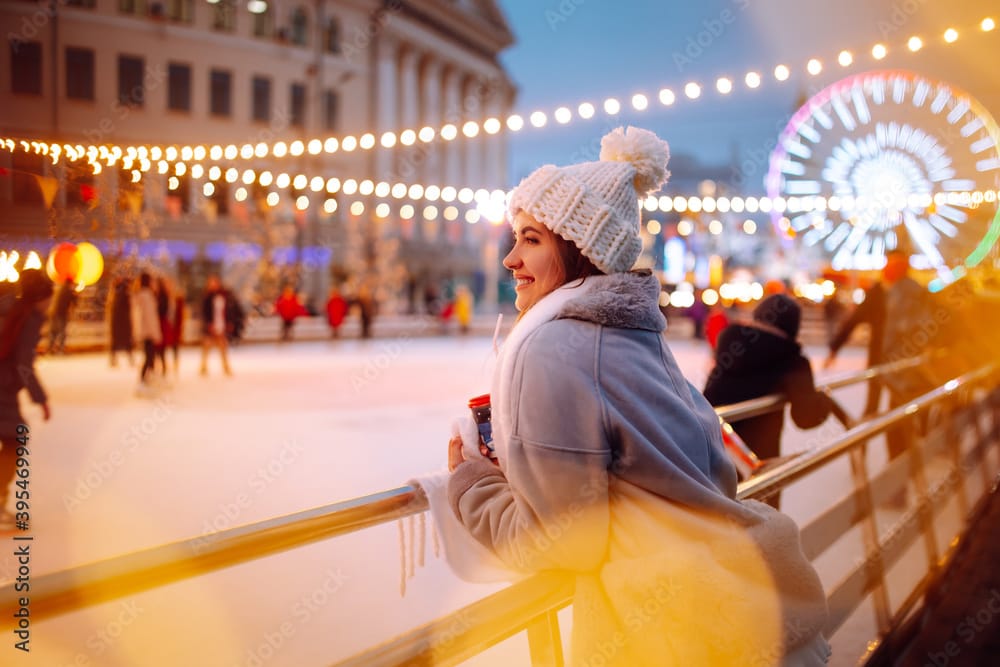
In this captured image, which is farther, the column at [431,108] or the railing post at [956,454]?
the column at [431,108]

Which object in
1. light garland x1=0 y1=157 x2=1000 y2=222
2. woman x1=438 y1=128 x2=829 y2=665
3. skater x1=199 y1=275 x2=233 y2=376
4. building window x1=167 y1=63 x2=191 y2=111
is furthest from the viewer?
building window x1=167 y1=63 x2=191 y2=111

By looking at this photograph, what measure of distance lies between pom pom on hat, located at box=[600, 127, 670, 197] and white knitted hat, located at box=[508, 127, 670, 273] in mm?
38

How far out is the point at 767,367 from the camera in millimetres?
4477

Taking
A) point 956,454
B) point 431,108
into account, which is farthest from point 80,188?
point 431,108

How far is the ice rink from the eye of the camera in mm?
3457

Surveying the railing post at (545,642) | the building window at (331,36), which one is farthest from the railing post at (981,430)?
the building window at (331,36)

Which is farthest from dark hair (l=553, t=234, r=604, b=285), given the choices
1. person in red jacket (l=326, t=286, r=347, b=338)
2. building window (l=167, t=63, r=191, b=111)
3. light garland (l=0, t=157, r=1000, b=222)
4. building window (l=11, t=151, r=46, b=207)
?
building window (l=167, t=63, r=191, b=111)

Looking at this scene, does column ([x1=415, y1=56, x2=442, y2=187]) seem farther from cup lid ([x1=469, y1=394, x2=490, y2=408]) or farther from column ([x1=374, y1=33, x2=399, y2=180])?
cup lid ([x1=469, y1=394, x2=490, y2=408])

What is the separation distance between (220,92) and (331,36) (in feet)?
26.3

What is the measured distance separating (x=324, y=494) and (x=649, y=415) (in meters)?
4.95

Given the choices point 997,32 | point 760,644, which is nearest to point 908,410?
point 760,644

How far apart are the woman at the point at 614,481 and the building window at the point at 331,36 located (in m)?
40.9

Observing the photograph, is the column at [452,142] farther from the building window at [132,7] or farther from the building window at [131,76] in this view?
the building window at [131,76]

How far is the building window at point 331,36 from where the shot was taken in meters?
39.8
